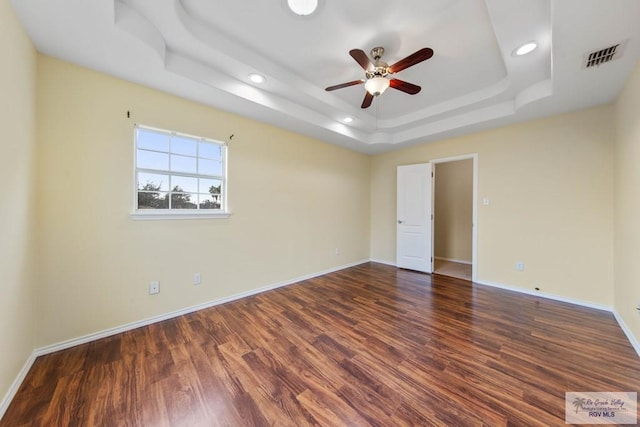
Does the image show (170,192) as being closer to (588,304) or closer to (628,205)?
(628,205)

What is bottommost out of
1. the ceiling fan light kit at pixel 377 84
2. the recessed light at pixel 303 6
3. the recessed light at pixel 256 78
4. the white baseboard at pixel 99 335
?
the white baseboard at pixel 99 335

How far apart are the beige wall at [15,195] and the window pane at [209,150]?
1.28 metres

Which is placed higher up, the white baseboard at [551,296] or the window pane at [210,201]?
the window pane at [210,201]

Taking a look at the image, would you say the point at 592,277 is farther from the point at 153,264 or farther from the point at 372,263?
the point at 153,264

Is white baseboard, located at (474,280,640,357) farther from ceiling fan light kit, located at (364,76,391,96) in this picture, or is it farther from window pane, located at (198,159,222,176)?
window pane, located at (198,159,222,176)

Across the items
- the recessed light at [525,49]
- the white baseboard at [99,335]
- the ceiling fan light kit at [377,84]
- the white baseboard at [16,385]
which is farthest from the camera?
the ceiling fan light kit at [377,84]

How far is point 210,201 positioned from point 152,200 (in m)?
0.60

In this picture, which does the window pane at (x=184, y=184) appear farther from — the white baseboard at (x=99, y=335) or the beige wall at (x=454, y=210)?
the beige wall at (x=454, y=210)

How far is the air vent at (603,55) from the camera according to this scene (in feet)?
5.86

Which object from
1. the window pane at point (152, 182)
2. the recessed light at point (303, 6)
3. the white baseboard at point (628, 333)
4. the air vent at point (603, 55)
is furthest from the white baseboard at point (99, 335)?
the air vent at point (603, 55)

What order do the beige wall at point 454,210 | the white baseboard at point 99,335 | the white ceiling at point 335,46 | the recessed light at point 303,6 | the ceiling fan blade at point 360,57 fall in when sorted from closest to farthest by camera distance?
the white baseboard at point 99,335 < the white ceiling at point 335,46 < the recessed light at point 303,6 < the ceiling fan blade at point 360,57 < the beige wall at point 454,210

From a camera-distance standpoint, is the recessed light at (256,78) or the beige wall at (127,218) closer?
the beige wall at (127,218)

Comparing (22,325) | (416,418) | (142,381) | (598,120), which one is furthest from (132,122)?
(598,120)

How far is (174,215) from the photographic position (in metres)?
2.53
